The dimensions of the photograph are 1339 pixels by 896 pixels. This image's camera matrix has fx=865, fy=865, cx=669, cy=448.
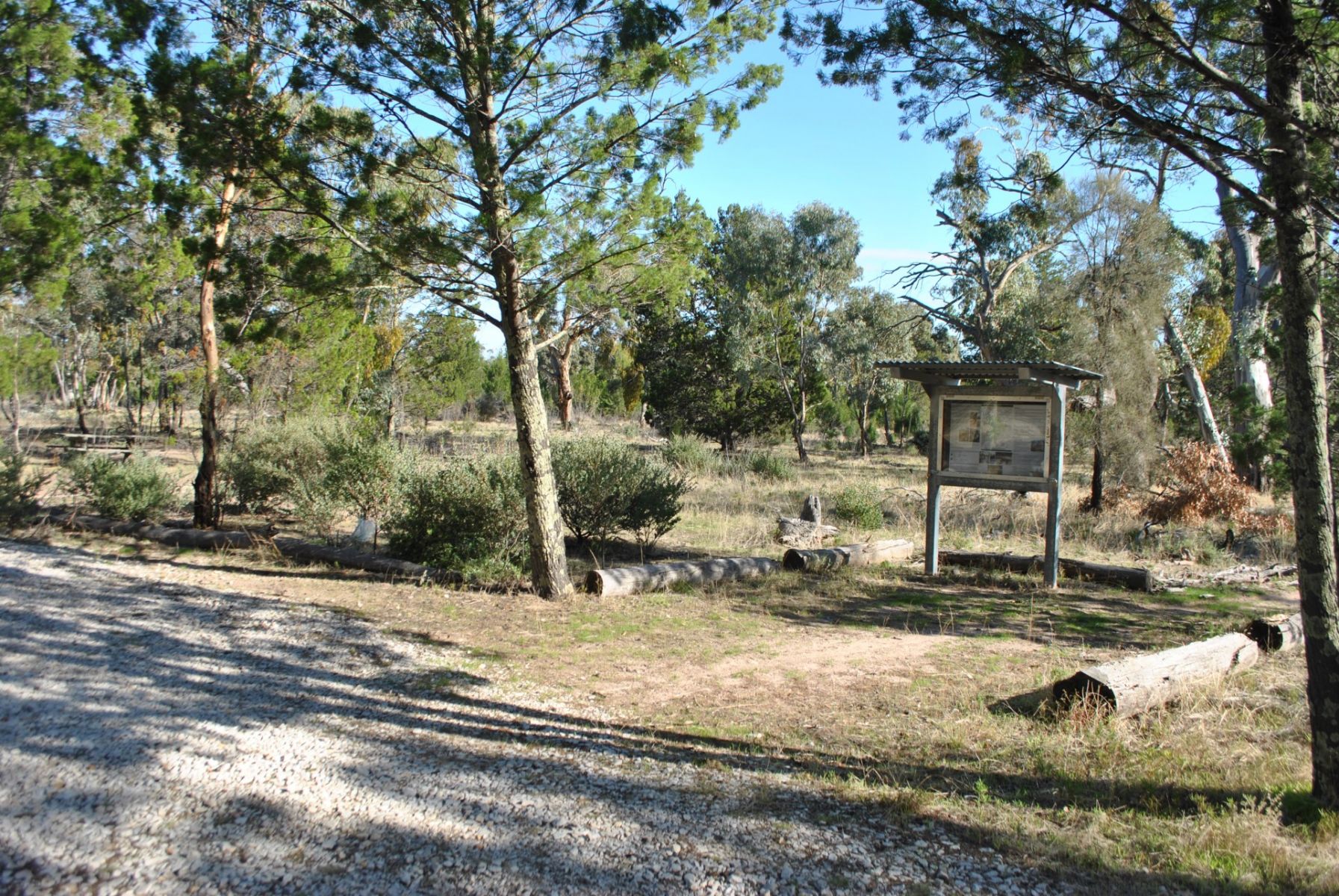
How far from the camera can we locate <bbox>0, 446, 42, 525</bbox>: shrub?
12.1 meters

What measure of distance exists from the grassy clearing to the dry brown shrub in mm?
2343

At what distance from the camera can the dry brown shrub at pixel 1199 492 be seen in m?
15.0

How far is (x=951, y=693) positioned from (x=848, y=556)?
18.6 ft

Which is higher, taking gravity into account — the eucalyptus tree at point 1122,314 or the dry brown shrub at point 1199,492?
the eucalyptus tree at point 1122,314

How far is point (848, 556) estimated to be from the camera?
11992 mm

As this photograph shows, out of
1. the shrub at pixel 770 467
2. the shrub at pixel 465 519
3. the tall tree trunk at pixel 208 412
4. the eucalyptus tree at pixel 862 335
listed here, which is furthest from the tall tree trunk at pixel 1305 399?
the eucalyptus tree at pixel 862 335

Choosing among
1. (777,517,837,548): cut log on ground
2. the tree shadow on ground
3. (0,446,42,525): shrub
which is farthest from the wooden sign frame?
(0,446,42,525): shrub

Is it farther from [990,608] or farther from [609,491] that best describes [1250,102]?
[609,491]

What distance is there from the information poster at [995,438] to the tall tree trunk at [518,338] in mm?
5260

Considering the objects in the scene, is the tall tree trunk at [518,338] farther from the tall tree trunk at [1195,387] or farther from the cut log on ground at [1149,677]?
the tall tree trunk at [1195,387]

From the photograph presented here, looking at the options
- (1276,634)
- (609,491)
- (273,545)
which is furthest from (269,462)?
(1276,634)

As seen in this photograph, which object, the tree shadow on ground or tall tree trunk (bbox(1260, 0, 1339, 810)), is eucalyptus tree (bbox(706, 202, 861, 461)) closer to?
the tree shadow on ground

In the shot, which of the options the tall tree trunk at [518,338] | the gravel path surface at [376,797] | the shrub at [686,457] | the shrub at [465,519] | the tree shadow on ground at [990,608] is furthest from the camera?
the shrub at [686,457]

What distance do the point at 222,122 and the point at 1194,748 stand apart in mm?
9207
